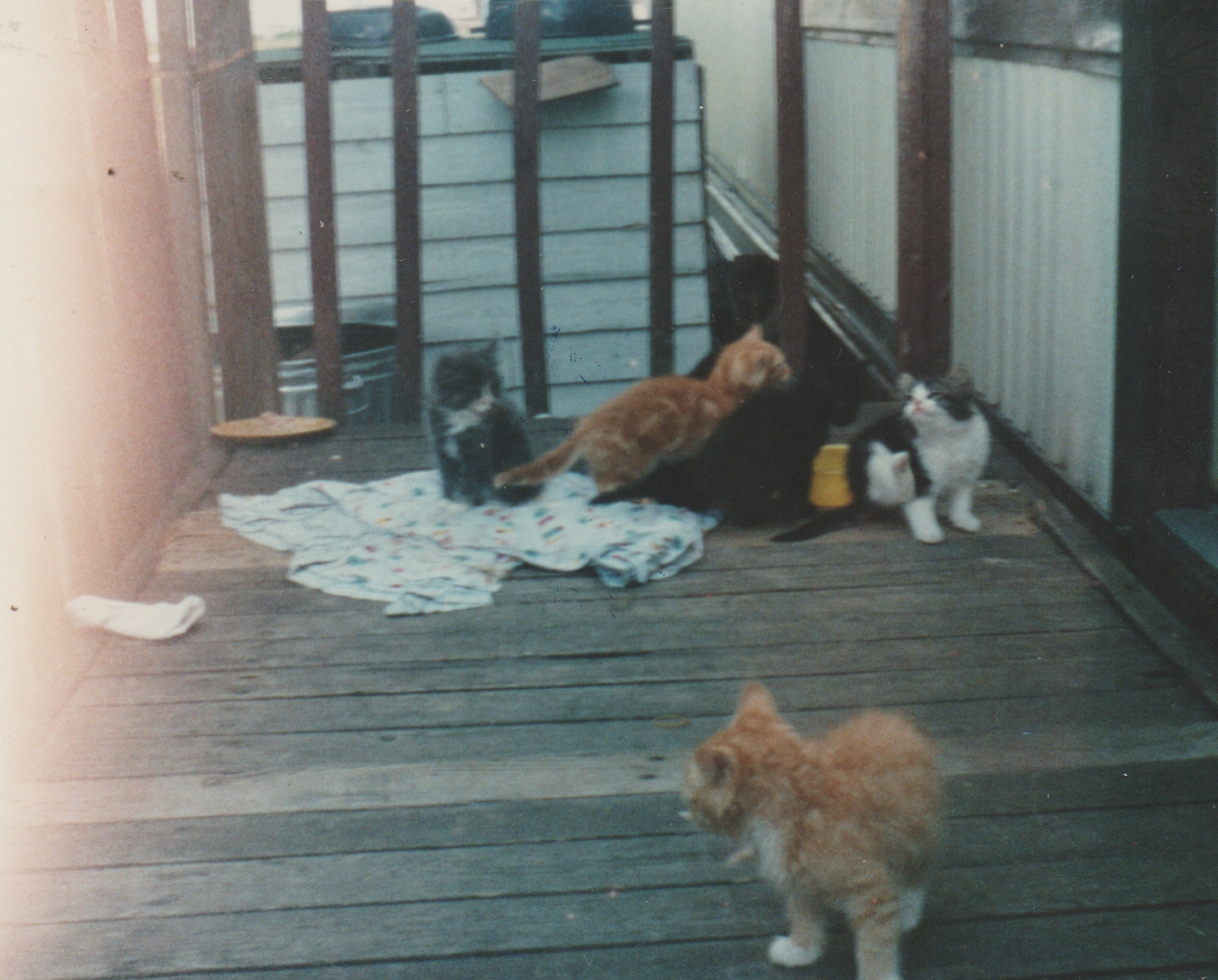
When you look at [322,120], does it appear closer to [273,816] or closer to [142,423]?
[142,423]

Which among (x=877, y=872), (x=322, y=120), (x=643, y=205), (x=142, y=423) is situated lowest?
(x=877, y=872)

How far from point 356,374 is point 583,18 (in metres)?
2.43

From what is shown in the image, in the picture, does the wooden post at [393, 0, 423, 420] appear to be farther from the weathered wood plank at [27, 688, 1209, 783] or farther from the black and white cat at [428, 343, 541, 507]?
the weathered wood plank at [27, 688, 1209, 783]

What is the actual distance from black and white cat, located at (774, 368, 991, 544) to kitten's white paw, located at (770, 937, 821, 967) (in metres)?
1.84

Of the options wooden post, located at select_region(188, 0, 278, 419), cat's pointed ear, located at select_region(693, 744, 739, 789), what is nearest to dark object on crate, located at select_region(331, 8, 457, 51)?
wooden post, located at select_region(188, 0, 278, 419)

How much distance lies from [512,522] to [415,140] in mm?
1693

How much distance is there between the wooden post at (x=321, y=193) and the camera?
450 centimetres

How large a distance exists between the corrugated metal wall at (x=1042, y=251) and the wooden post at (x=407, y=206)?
A: 2.02m

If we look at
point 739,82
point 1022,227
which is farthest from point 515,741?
point 739,82

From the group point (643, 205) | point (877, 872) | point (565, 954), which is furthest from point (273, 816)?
point (643, 205)

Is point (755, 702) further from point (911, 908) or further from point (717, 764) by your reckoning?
point (911, 908)

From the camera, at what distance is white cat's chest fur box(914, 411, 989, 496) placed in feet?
11.4

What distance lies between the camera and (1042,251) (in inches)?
151

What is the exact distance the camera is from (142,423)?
12.6 ft
